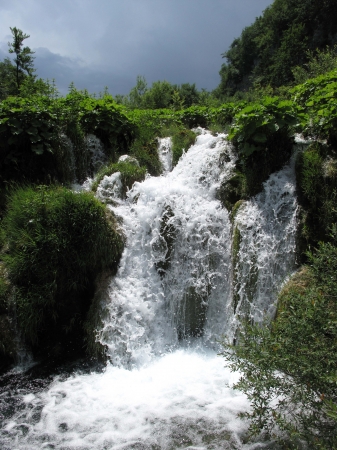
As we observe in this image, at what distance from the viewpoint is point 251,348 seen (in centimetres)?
300

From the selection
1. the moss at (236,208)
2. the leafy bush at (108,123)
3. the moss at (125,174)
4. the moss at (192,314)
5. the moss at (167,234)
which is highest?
the leafy bush at (108,123)

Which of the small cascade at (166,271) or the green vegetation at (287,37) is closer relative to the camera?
the small cascade at (166,271)

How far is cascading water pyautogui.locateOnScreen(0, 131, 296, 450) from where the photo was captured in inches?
142

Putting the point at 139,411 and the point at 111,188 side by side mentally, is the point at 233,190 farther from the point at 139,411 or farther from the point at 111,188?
the point at 139,411

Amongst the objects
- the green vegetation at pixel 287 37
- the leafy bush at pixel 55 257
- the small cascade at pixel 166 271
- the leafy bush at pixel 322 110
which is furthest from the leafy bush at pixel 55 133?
the green vegetation at pixel 287 37

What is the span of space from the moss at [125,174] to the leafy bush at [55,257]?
3.74 ft

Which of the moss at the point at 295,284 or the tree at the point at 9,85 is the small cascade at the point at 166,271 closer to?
the moss at the point at 295,284

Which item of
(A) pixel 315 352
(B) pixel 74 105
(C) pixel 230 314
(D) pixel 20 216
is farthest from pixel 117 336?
(B) pixel 74 105

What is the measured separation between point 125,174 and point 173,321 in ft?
10.0

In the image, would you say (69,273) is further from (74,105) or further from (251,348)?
(74,105)

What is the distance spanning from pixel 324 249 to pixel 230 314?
7.48 feet

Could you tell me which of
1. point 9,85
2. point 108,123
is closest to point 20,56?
point 9,85

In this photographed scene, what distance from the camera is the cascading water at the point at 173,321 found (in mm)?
3615

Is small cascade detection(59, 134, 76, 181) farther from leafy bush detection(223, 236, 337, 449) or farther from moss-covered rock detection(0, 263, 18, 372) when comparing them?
leafy bush detection(223, 236, 337, 449)
